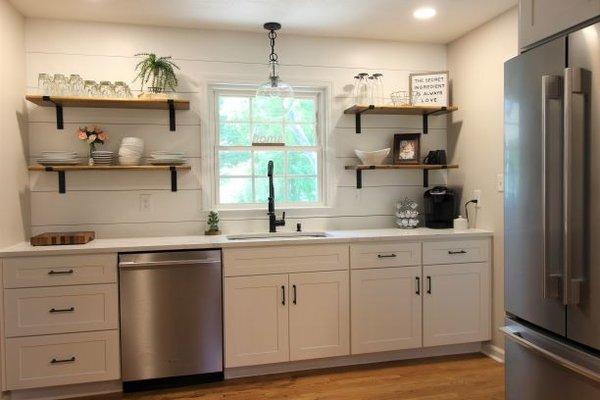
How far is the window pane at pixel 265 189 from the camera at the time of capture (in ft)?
11.6

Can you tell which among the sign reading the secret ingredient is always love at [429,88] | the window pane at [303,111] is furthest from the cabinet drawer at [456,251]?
the window pane at [303,111]

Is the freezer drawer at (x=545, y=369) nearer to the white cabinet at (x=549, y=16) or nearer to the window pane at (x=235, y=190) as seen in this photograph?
the white cabinet at (x=549, y=16)

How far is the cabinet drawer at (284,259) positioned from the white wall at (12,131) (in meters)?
1.35

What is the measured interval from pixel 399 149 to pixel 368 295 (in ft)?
4.13

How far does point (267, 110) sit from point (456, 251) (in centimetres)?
180

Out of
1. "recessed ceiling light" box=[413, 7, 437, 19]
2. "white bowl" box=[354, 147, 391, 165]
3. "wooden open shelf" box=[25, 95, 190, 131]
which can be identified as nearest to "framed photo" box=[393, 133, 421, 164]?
"white bowl" box=[354, 147, 391, 165]

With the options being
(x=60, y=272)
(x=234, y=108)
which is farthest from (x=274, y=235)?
(x=60, y=272)

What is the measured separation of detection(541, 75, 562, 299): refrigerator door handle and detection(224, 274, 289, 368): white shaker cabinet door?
1664 millimetres

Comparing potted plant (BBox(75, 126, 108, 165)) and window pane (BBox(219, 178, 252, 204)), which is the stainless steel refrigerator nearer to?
window pane (BBox(219, 178, 252, 204))

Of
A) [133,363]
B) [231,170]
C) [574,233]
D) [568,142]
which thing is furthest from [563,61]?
[133,363]

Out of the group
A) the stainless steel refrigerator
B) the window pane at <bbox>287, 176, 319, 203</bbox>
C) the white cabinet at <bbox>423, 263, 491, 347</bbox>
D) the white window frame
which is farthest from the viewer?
the window pane at <bbox>287, 176, 319, 203</bbox>

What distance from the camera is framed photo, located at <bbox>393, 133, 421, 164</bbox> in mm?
3613

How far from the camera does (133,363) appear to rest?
2.74m

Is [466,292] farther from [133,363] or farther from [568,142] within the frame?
[133,363]
